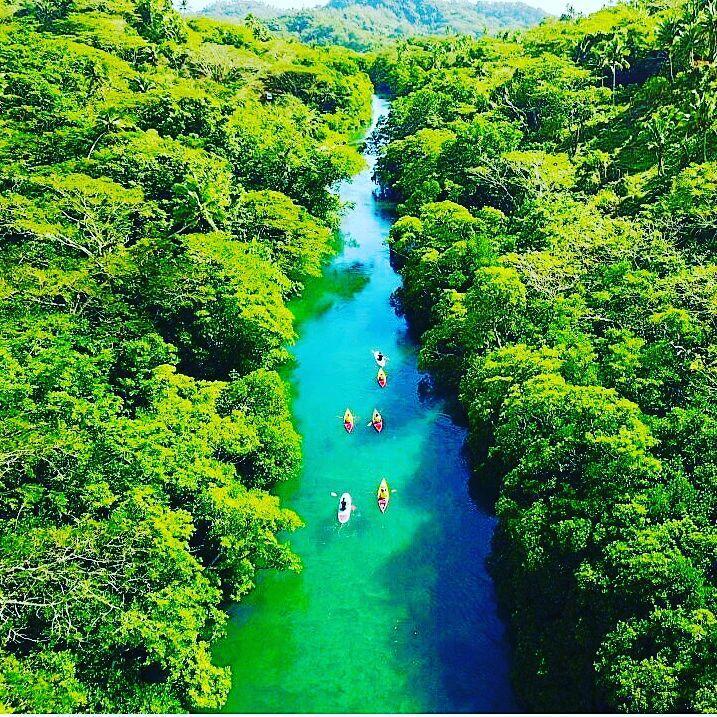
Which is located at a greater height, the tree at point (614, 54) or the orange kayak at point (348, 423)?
the tree at point (614, 54)

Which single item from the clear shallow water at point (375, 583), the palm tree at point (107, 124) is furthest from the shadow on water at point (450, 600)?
the palm tree at point (107, 124)

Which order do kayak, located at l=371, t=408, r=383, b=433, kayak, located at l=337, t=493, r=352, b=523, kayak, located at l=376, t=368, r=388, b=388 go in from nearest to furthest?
1. kayak, located at l=337, t=493, r=352, b=523
2. kayak, located at l=371, t=408, r=383, b=433
3. kayak, located at l=376, t=368, r=388, b=388

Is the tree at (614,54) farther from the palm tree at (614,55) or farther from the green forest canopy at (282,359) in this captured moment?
the green forest canopy at (282,359)

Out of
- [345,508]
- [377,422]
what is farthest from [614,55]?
[345,508]

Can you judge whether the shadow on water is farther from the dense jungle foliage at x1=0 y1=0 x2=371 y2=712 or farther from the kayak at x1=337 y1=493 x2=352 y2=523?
the dense jungle foliage at x1=0 y1=0 x2=371 y2=712

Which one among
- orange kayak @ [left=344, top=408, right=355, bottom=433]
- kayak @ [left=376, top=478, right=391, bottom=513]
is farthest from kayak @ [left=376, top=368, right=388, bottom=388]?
kayak @ [left=376, top=478, right=391, bottom=513]

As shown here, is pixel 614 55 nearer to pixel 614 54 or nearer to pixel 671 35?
pixel 614 54
